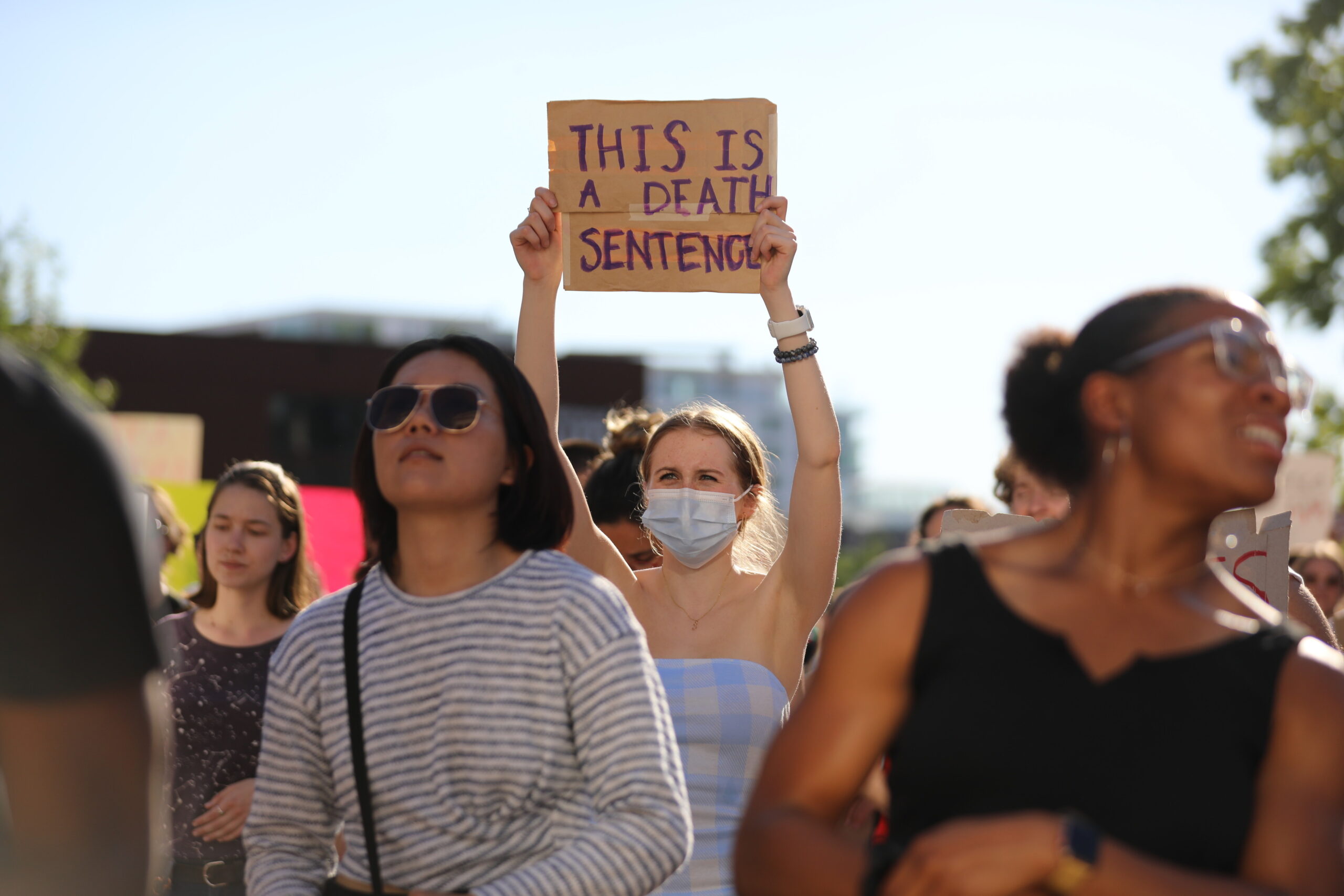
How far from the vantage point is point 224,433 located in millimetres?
35438

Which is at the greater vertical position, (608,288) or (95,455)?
(608,288)

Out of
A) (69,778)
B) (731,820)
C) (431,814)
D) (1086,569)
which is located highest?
(1086,569)

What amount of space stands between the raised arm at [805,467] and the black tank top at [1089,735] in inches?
62.5

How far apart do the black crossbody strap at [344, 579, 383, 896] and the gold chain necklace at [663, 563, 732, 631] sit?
4.76 feet

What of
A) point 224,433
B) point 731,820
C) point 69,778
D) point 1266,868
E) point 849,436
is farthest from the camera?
point 849,436

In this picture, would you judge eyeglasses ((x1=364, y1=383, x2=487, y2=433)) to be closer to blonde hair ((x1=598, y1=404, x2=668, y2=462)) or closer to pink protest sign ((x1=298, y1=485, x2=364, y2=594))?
blonde hair ((x1=598, y1=404, x2=668, y2=462))

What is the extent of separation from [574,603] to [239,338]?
35.1 m

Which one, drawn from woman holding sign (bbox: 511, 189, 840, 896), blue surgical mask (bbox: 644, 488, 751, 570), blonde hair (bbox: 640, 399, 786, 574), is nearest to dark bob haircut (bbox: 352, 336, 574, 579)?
woman holding sign (bbox: 511, 189, 840, 896)

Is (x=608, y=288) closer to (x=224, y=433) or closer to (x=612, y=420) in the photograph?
(x=612, y=420)

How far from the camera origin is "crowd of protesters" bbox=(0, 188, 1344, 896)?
1.49 m

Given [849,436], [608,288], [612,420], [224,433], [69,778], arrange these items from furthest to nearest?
[849,436] < [224,433] < [612,420] < [608,288] < [69,778]

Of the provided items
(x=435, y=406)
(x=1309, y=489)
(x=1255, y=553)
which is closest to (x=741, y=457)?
(x=1255, y=553)

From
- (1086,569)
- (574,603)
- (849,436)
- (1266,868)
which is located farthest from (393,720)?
(849,436)

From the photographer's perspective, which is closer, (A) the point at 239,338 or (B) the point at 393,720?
(B) the point at 393,720
